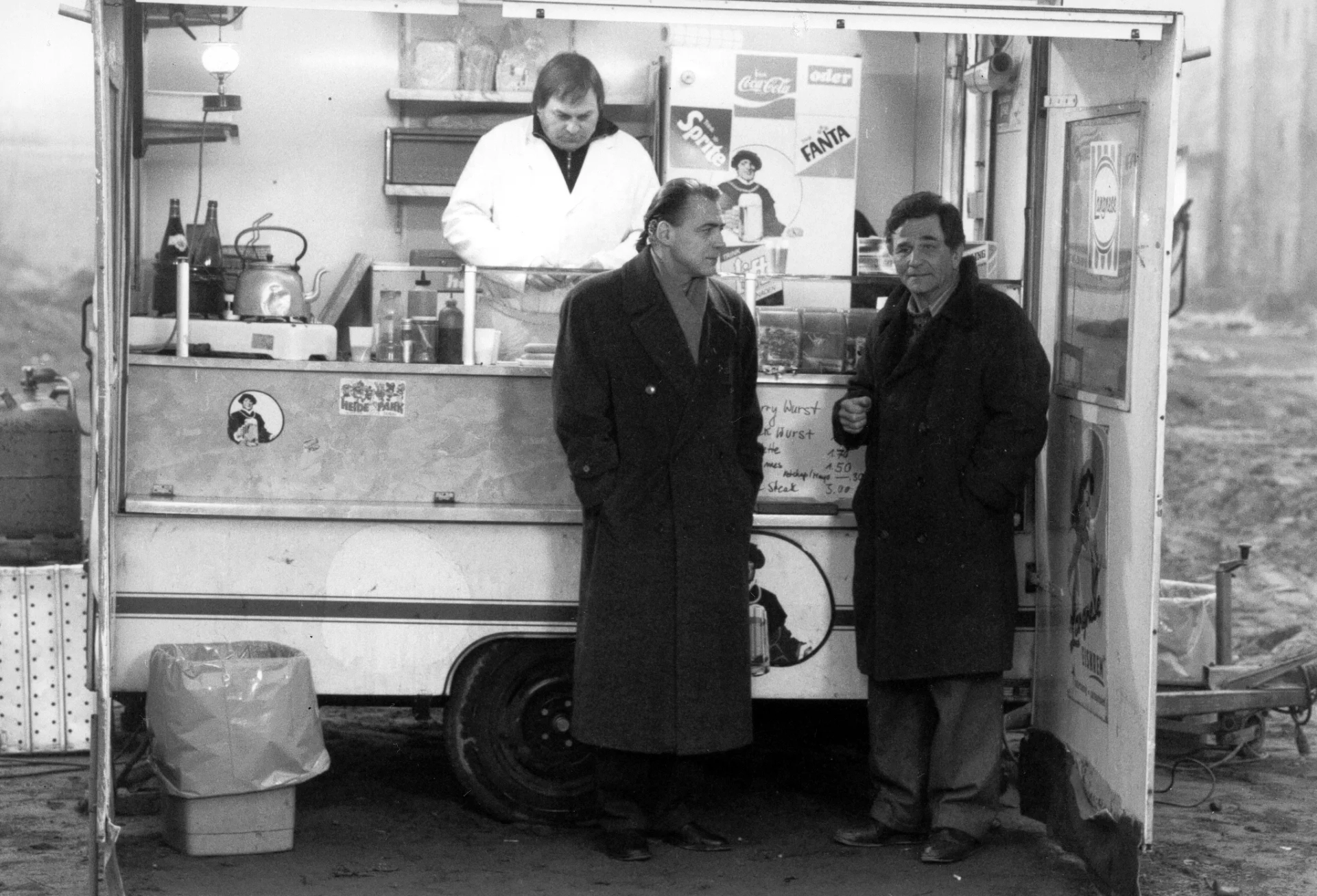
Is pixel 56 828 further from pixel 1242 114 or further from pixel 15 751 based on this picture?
pixel 1242 114

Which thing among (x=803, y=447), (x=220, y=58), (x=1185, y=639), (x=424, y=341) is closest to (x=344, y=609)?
(x=424, y=341)

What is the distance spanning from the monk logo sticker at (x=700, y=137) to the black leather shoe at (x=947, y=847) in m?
2.41

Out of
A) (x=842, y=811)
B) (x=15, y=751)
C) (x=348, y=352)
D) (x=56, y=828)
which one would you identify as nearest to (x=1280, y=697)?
(x=842, y=811)

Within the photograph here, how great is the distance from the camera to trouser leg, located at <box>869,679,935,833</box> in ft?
16.1

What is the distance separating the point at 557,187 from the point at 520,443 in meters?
0.96

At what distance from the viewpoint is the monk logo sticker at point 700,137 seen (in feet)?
19.1

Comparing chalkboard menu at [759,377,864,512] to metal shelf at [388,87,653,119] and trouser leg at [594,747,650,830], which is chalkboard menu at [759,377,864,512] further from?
metal shelf at [388,87,653,119]

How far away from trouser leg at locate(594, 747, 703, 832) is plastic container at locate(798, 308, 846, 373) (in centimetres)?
128

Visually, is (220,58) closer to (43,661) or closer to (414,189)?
(414,189)

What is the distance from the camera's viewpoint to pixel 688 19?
4.36 metres

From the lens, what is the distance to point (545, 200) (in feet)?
17.8

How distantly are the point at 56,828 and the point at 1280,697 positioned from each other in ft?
13.5

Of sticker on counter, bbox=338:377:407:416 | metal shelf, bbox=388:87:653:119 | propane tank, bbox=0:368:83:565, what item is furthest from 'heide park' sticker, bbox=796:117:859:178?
propane tank, bbox=0:368:83:565

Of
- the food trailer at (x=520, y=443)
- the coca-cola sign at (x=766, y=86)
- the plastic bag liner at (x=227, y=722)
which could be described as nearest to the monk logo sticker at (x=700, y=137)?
the coca-cola sign at (x=766, y=86)
